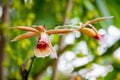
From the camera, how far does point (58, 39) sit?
1437 millimetres

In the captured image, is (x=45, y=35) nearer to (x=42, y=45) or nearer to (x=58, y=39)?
(x=42, y=45)

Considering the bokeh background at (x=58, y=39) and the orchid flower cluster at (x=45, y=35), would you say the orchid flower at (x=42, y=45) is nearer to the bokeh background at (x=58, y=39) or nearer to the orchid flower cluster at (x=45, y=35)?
the orchid flower cluster at (x=45, y=35)

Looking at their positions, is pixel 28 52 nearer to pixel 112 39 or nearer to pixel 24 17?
pixel 24 17

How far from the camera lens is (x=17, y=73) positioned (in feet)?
4.07

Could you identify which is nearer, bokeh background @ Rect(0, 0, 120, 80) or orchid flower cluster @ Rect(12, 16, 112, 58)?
orchid flower cluster @ Rect(12, 16, 112, 58)

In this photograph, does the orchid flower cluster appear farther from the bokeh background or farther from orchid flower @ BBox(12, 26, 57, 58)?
the bokeh background

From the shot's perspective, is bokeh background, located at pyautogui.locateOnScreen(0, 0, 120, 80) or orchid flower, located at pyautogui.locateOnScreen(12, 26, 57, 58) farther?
bokeh background, located at pyautogui.locateOnScreen(0, 0, 120, 80)

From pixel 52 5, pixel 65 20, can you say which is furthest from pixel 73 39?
pixel 52 5

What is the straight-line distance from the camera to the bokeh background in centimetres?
122

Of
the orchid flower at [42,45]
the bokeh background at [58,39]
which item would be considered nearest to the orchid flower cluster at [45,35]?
the orchid flower at [42,45]

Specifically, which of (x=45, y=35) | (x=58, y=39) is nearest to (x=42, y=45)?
(x=45, y=35)

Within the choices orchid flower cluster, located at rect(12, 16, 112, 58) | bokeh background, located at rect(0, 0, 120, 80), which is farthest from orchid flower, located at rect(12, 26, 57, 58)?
bokeh background, located at rect(0, 0, 120, 80)

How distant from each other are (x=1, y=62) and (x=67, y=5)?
12.4 inches

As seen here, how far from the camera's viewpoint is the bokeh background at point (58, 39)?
4.00 feet
